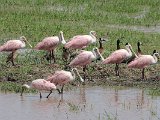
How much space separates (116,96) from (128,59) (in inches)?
132

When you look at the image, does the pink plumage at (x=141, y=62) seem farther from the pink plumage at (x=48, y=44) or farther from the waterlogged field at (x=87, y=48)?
the pink plumage at (x=48, y=44)

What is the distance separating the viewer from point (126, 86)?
15.6 meters

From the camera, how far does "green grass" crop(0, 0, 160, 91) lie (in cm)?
1759

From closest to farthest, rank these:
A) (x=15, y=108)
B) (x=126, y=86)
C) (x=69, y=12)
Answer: (x=15, y=108), (x=126, y=86), (x=69, y=12)

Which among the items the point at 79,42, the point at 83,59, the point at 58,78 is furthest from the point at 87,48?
the point at 58,78

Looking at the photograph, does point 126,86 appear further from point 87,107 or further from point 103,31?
point 103,31

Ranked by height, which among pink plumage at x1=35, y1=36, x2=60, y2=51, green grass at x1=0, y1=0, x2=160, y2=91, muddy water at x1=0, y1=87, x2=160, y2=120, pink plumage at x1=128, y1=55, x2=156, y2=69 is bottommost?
muddy water at x1=0, y1=87, x2=160, y2=120

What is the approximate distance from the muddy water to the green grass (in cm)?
192

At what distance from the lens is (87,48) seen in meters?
19.7

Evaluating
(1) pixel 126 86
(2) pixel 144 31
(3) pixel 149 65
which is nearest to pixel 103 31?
(2) pixel 144 31

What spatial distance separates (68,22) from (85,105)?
11607mm

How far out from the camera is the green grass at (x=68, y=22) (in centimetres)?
1759

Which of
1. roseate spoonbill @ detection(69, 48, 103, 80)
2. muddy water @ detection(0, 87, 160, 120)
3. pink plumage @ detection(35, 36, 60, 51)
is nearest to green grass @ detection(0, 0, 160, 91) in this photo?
pink plumage @ detection(35, 36, 60, 51)

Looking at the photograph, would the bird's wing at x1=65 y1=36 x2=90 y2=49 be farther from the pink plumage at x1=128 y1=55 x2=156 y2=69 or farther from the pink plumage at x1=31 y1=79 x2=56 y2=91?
the pink plumage at x1=31 y1=79 x2=56 y2=91
